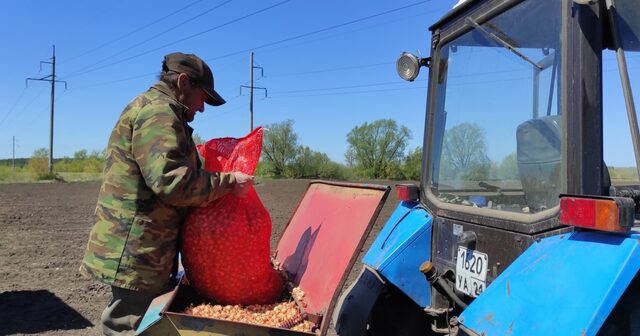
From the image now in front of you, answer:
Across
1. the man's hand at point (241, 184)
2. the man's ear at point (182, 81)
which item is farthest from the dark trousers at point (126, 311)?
the man's ear at point (182, 81)

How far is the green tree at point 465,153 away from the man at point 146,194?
1195mm

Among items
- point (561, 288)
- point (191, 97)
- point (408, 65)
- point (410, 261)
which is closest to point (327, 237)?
point (410, 261)

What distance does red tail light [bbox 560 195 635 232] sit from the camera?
1.67 metres

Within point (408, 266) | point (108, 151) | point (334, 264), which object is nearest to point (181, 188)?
point (108, 151)

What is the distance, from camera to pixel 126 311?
259cm

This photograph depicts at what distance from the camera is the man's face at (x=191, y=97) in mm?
2648

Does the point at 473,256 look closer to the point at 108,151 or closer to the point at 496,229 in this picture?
the point at 496,229

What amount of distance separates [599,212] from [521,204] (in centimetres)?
66

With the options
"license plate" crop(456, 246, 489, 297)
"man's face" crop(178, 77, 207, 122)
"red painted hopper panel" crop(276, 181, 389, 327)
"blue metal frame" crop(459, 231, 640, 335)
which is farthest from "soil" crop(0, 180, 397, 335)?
"blue metal frame" crop(459, 231, 640, 335)

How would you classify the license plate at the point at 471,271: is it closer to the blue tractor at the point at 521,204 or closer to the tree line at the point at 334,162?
the blue tractor at the point at 521,204

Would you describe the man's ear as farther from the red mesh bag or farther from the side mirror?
the side mirror

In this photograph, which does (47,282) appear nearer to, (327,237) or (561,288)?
(327,237)

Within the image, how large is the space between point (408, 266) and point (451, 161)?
2.16 ft

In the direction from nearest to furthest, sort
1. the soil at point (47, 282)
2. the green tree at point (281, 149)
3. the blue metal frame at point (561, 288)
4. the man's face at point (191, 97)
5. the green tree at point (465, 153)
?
the blue metal frame at point (561, 288), the man's face at point (191, 97), the green tree at point (465, 153), the soil at point (47, 282), the green tree at point (281, 149)
